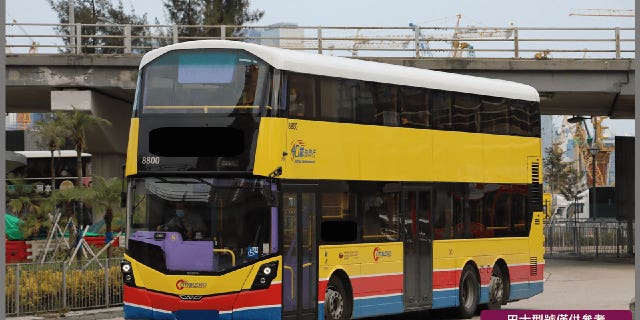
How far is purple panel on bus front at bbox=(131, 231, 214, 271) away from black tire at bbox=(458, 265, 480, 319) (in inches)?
251

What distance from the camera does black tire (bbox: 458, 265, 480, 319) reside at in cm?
2278

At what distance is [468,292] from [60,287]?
293 inches

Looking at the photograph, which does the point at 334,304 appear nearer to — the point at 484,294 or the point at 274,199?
the point at 274,199

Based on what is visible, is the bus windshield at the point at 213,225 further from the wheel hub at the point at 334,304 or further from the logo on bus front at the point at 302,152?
the wheel hub at the point at 334,304

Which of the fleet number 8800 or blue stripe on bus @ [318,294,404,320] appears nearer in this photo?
the fleet number 8800

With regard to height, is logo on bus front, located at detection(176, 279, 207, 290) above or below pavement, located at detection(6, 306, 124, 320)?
above

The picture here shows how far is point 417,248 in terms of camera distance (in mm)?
21328

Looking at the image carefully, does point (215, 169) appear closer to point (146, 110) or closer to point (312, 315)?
point (146, 110)

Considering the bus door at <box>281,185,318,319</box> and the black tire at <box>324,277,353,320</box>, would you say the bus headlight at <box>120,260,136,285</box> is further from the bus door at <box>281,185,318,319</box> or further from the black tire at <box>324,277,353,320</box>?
the black tire at <box>324,277,353,320</box>

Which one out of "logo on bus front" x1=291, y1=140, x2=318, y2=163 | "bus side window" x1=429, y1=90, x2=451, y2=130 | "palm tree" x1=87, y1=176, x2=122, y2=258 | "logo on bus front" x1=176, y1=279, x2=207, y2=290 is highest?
"bus side window" x1=429, y1=90, x2=451, y2=130

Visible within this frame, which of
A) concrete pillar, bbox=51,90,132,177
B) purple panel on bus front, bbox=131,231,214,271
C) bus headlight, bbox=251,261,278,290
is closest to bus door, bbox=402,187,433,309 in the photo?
bus headlight, bbox=251,261,278,290

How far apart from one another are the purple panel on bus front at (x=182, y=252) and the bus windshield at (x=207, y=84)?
175 cm

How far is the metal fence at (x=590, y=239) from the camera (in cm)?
5012

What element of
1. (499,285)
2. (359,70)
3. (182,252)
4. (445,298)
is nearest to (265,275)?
(182,252)
